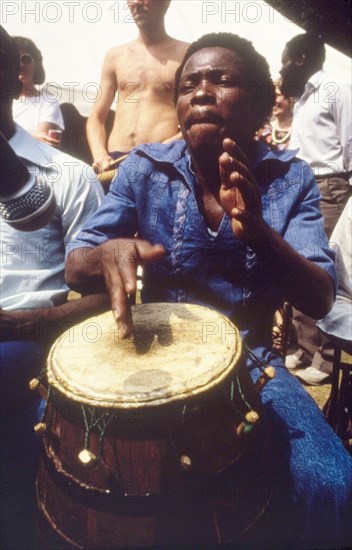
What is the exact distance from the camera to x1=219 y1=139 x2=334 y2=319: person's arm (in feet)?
4.24

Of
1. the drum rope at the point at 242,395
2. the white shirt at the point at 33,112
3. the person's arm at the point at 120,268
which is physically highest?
the white shirt at the point at 33,112

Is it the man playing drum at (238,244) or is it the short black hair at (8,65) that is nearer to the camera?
the man playing drum at (238,244)

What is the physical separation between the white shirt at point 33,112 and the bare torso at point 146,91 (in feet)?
2.68

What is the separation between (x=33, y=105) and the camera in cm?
423

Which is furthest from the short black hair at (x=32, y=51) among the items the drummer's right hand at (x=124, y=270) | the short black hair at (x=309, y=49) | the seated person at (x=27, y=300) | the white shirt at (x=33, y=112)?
the drummer's right hand at (x=124, y=270)

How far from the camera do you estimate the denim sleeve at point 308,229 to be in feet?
5.36

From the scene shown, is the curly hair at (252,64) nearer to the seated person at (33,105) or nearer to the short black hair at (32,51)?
the seated person at (33,105)

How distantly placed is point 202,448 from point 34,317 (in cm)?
113

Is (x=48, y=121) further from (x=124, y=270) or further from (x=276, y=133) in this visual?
(x=124, y=270)

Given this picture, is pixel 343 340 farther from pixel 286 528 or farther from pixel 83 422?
pixel 83 422

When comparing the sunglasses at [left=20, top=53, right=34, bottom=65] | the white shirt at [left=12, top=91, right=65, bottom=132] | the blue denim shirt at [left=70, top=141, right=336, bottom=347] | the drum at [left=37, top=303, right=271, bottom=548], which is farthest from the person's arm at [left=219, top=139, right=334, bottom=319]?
the sunglasses at [left=20, top=53, right=34, bottom=65]

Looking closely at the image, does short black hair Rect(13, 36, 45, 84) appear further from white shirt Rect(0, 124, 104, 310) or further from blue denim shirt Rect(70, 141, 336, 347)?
blue denim shirt Rect(70, 141, 336, 347)

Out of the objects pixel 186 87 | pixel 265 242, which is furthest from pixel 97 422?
pixel 186 87

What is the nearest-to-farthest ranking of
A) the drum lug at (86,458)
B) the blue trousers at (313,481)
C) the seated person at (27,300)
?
1. the drum lug at (86,458)
2. the blue trousers at (313,481)
3. the seated person at (27,300)
